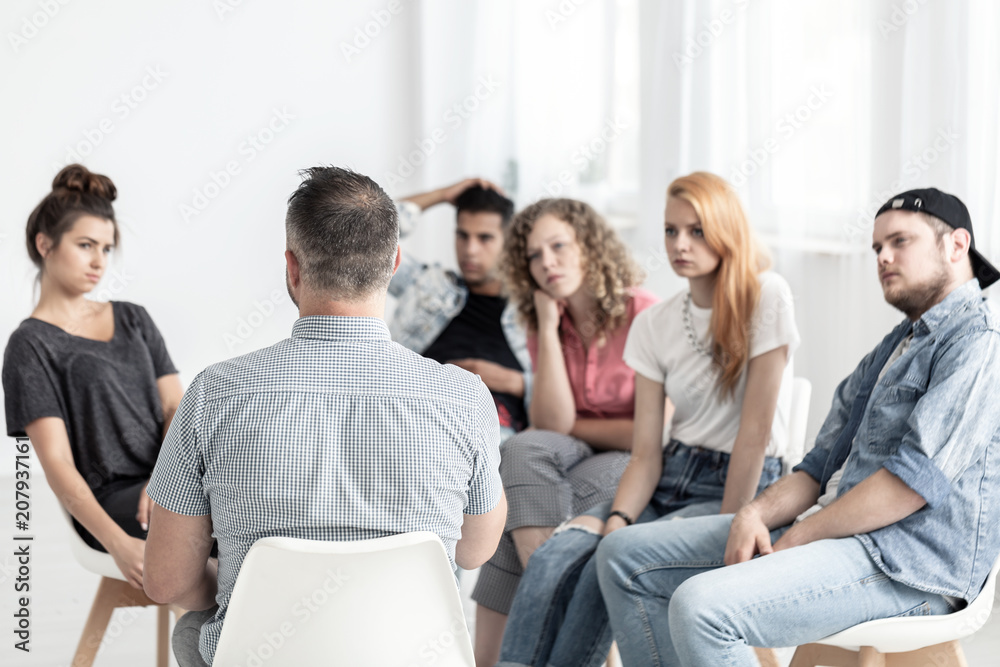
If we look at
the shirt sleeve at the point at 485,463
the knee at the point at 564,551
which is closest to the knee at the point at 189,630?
the shirt sleeve at the point at 485,463

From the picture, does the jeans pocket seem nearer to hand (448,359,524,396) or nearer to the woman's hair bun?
hand (448,359,524,396)

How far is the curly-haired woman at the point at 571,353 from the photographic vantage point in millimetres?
2162

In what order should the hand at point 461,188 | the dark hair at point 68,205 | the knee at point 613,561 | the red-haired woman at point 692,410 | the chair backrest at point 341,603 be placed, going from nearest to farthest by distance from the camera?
the chair backrest at point 341,603 < the knee at point 613,561 < the red-haired woman at point 692,410 < the dark hair at point 68,205 < the hand at point 461,188

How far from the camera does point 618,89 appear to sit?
13.5 feet

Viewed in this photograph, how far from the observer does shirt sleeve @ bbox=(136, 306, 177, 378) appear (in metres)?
2.16

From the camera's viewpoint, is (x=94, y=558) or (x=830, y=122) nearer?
(x=94, y=558)

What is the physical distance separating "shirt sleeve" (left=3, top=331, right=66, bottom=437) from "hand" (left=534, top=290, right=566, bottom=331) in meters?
1.17

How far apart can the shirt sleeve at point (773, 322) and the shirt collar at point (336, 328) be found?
3.32ft

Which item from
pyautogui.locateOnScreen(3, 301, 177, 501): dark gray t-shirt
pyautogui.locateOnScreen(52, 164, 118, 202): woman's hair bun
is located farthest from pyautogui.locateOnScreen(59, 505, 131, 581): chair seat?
pyautogui.locateOnScreen(52, 164, 118, 202): woman's hair bun

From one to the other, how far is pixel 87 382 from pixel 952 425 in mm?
1710

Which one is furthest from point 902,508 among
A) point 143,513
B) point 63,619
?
point 63,619

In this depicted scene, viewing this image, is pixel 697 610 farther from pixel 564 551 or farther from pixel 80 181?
pixel 80 181

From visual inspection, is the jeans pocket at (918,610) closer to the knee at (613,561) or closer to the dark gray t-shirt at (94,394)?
the knee at (613,561)

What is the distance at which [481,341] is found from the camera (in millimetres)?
2770
